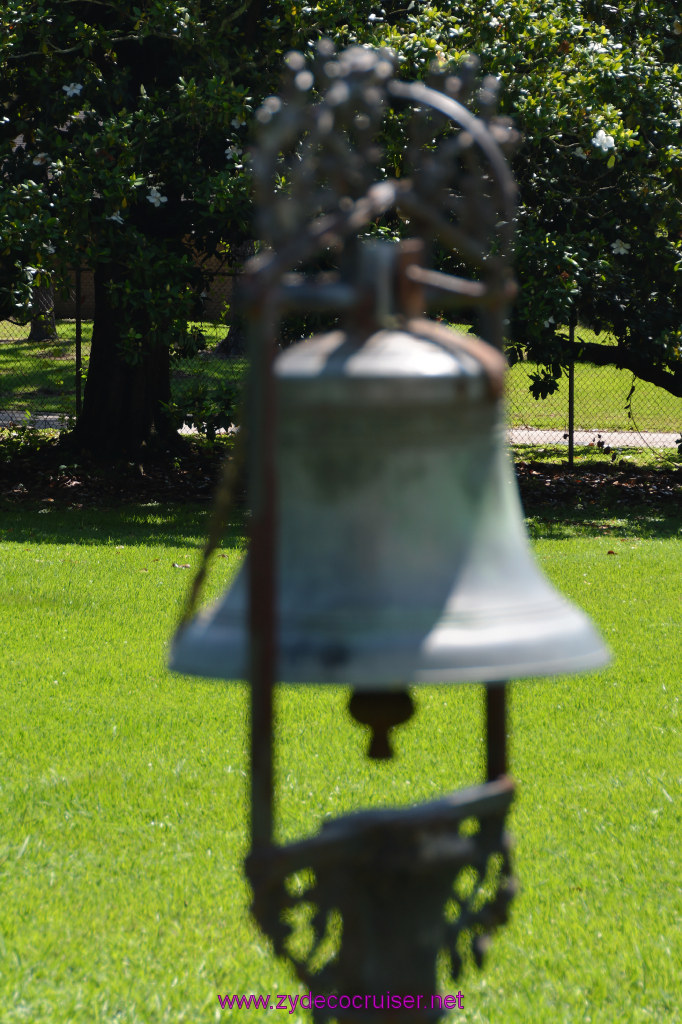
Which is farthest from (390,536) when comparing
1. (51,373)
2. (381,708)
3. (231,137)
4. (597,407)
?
(51,373)

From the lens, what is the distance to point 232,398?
10.7 metres

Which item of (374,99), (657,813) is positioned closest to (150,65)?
(657,813)

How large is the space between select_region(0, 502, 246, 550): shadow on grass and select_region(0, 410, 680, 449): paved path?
6148mm

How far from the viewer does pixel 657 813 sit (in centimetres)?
449

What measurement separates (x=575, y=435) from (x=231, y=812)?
15.3 metres

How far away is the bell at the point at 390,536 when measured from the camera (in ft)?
5.07

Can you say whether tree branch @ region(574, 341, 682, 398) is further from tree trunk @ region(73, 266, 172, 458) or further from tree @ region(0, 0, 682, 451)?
tree trunk @ region(73, 266, 172, 458)

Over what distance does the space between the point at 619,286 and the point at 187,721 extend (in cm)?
856

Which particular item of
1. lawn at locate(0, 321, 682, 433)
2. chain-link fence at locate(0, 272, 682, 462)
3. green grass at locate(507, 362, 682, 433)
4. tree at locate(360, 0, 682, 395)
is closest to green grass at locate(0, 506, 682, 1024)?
tree at locate(360, 0, 682, 395)

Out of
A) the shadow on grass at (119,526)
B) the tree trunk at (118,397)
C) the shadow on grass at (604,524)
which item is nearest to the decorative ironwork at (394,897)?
the shadow on grass at (119,526)

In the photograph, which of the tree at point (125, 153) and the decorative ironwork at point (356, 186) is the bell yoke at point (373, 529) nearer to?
the decorative ironwork at point (356, 186)

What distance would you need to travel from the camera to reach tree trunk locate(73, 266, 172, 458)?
43.3 feet

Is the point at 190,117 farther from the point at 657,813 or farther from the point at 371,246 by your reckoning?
the point at 371,246

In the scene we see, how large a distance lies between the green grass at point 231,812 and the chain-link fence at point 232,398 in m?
5.00
